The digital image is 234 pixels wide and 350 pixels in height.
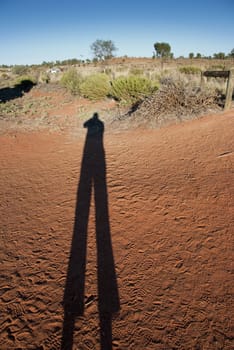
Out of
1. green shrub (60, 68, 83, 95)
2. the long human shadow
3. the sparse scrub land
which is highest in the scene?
green shrub (60, 68, 83, 95)

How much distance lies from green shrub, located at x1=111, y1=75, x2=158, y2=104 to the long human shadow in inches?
296

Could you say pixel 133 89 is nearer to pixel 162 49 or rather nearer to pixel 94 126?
pixel 94 126

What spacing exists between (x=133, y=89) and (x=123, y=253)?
1041 centimetres

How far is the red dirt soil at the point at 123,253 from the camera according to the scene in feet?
7.61

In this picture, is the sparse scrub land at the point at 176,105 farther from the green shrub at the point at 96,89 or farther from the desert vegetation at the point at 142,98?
the green shrub at the point at 96,89

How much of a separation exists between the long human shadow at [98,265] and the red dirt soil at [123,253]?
1cm

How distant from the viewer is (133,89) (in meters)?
12.1

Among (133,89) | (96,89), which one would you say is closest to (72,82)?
(96,89)

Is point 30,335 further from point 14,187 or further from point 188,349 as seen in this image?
point 14,187

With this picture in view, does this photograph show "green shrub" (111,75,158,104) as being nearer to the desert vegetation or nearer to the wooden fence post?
the desert vegetation

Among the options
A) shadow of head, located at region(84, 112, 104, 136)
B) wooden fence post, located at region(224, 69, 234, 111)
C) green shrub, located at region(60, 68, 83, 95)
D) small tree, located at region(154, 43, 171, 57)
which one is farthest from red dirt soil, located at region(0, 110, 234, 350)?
small tree, located at region(154, 43, 171, 57)

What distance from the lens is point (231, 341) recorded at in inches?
85.4

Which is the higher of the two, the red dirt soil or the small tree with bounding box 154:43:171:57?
the small tree with bounding box 154:43:171:57

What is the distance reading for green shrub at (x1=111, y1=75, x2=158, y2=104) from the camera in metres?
11.9
